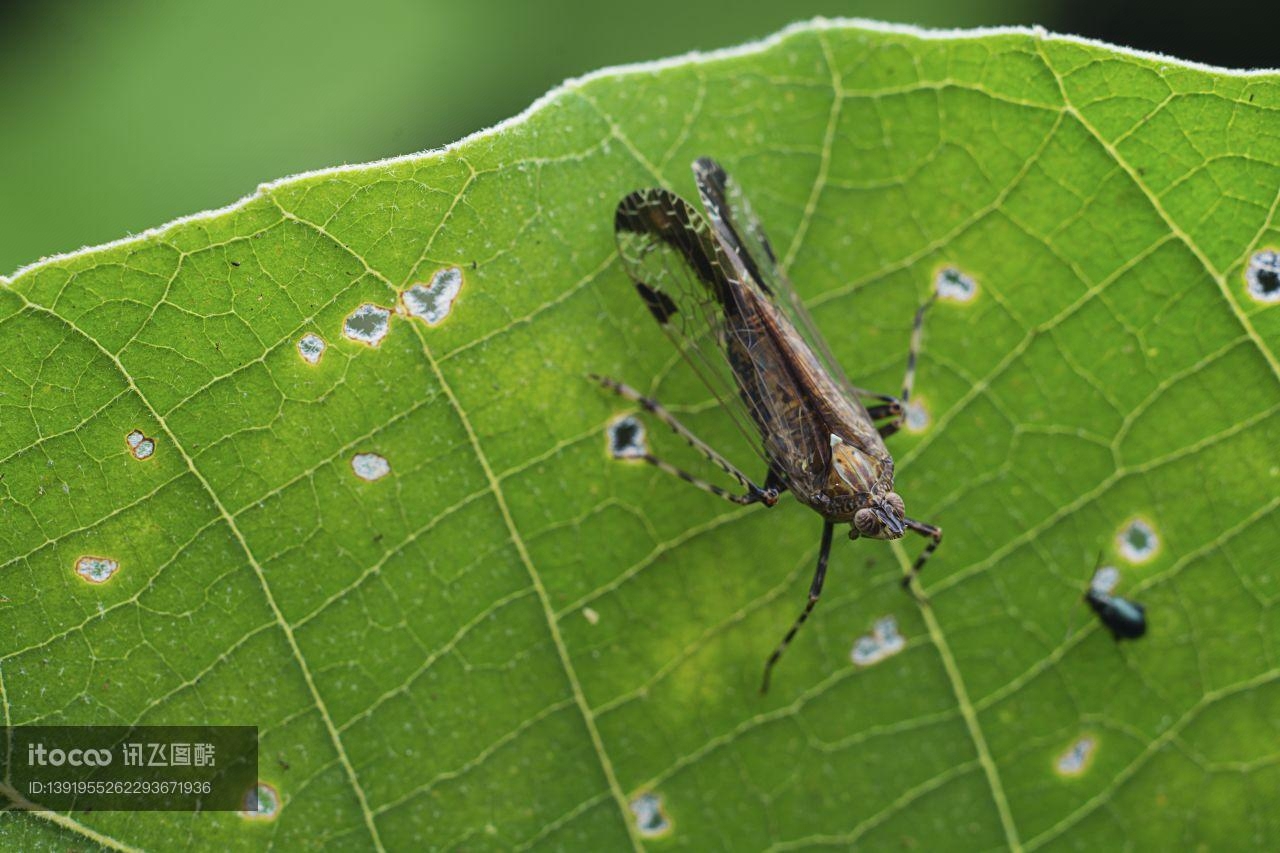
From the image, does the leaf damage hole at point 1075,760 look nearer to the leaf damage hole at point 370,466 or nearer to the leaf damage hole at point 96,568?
the leaf damage hole at point 370,466

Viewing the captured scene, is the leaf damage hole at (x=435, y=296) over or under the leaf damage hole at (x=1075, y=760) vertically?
over

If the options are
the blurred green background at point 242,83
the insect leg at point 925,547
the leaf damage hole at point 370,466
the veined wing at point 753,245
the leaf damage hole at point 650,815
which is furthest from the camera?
the blurred green background at point 242,83

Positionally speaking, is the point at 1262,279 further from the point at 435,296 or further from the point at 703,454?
the point at 435,296

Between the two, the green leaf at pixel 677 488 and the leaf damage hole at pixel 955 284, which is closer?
the green leaf at pixel 677 488

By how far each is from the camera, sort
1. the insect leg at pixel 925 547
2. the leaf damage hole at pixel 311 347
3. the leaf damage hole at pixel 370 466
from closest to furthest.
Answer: the leaf damage hole at pixel 311 347 < the leaf damage hole at pixel 370 466 < the insect leg at pixel 925 547

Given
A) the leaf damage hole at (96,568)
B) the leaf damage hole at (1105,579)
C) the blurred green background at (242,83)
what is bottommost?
the leaf damage hole at (1105,579)

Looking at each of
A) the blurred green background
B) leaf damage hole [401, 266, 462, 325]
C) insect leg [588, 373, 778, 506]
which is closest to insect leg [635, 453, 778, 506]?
insect leg [588, 373, 778, 506]

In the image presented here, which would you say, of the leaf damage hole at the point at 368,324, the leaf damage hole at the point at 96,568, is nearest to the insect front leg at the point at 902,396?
the leaf damage hole at the point at 368,324
